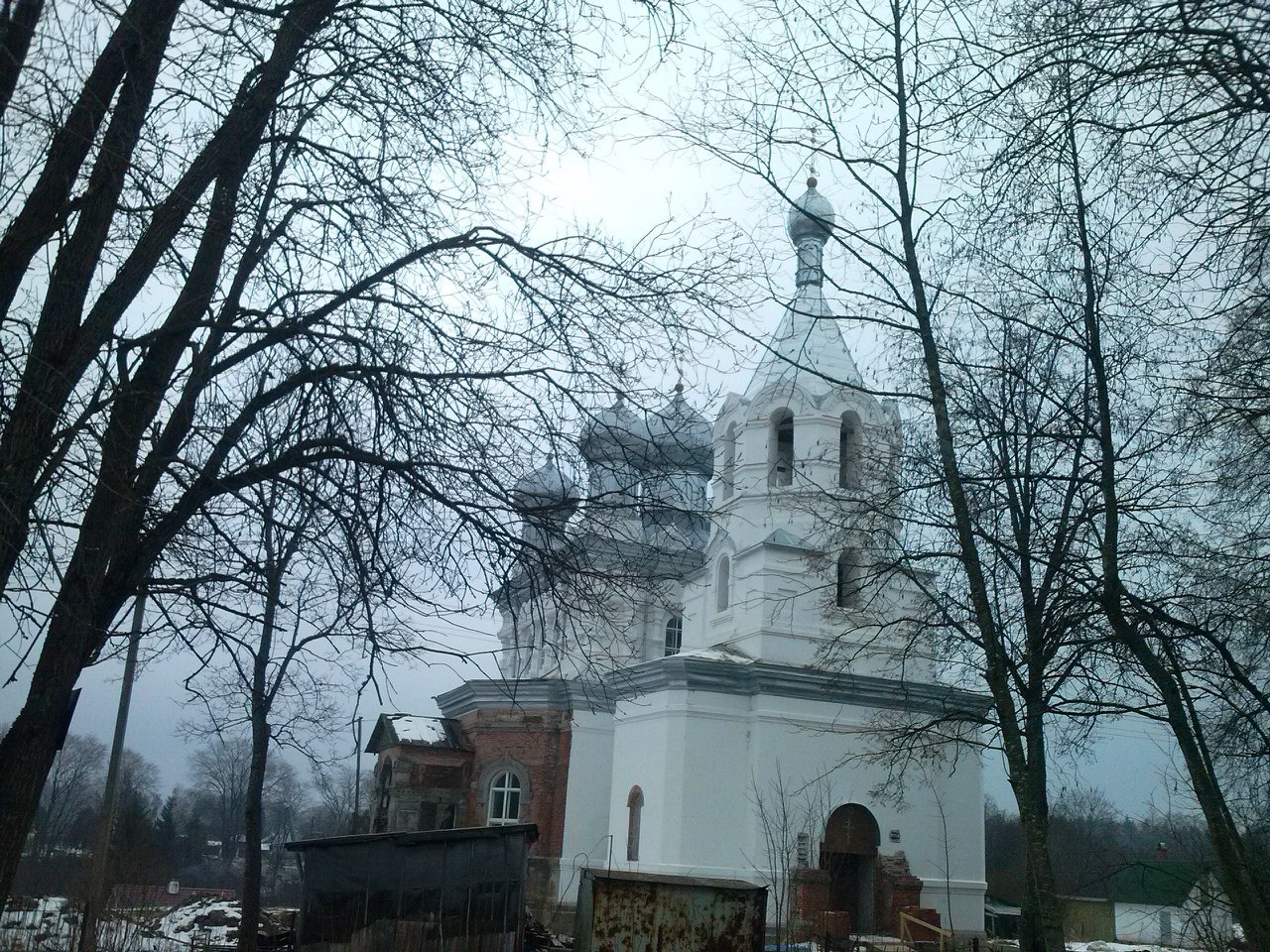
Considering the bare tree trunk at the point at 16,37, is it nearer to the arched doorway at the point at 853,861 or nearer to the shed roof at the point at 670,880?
the shed roof at the point at 670,880

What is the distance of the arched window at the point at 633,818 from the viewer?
77.7 ft

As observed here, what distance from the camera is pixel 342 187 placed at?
6926mm

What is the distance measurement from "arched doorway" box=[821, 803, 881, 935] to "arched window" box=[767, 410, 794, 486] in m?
7.09

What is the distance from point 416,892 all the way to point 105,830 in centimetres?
637

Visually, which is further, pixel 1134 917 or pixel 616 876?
pixel 1134 917

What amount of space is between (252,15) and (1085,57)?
15.1 ft

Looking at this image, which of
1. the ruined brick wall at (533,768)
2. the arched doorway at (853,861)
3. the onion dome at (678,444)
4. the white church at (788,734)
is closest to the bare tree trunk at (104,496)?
the onion dome at (678,444)

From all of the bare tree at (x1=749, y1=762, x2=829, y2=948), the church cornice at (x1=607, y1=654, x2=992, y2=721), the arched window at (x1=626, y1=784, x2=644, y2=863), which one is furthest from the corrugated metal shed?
the arched window at (x1=626, y1=784, x2=644, y2=863)

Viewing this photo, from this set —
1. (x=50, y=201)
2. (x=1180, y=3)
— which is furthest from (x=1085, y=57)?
(x=50, y=201)

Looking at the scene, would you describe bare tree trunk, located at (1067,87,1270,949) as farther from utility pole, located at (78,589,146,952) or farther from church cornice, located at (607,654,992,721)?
church cornice, located at (607,654,992,721)

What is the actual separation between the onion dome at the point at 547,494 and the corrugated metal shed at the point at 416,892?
7.63m

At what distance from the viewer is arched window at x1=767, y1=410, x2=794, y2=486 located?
25266 mm

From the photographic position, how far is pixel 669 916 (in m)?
11.2

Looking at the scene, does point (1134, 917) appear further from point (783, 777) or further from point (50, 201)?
point (50, 201)
